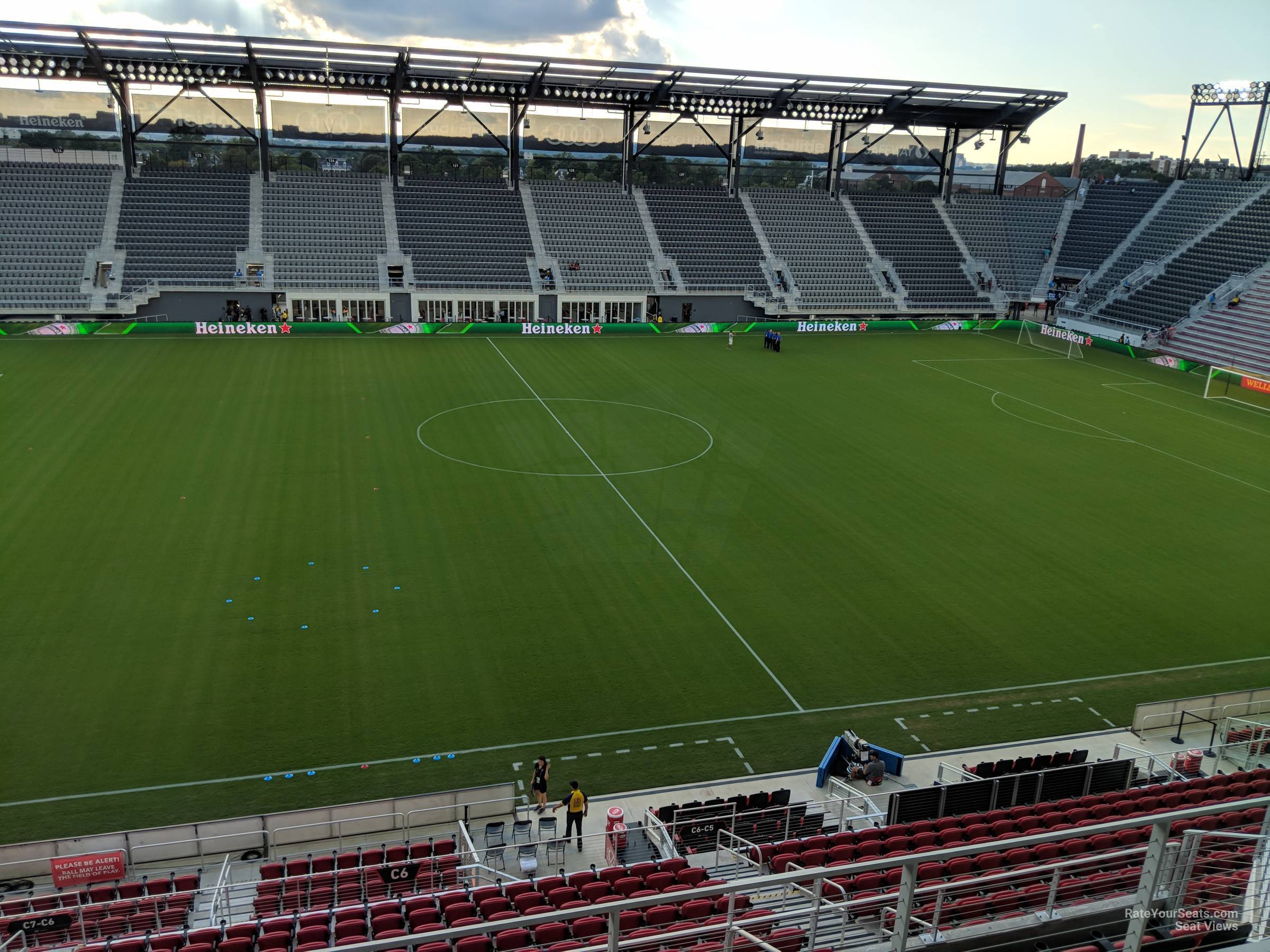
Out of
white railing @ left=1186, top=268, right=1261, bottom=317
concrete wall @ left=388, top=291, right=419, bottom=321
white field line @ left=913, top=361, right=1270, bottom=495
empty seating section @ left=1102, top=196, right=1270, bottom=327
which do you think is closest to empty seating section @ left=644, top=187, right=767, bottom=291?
white field line @ left=913, top=361, right=1270, bottom=495

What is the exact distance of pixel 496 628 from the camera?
20.3m

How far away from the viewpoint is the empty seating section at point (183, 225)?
53.3 meters

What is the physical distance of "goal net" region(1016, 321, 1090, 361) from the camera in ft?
181

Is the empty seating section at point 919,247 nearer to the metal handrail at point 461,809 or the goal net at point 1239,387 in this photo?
the goal net at point 1239,387

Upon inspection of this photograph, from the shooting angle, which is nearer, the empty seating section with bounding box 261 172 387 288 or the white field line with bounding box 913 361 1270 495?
the white field line with bounding box 913 361 1270 495

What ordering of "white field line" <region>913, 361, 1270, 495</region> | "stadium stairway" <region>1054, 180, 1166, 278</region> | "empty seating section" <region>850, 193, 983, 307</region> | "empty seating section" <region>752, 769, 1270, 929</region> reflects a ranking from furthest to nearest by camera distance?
1. "stadium stairway" <region>1054, 180, 1166, 278</region>
2. "empty seating section" <region>850, 193, 983, 307</region>
3. "white field line" <region>913, 361, 1270, 495</region>
4. "empty seating section" <region>752, 769, 1270, 929</region>

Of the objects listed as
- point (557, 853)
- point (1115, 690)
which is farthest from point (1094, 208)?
point (557, 853)

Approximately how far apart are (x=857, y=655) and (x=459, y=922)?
11.6 meters

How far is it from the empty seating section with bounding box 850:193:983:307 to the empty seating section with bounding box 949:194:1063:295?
216 cm

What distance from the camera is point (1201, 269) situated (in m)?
59.3

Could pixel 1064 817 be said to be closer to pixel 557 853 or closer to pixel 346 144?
pixel 557 853

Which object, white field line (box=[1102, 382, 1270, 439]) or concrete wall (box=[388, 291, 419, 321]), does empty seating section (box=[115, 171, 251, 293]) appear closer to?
concrete wall (box=[388, 291, 419, 321])

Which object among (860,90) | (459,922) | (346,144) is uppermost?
(860,90)

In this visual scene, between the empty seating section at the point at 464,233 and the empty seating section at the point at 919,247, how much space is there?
26.0 metres
